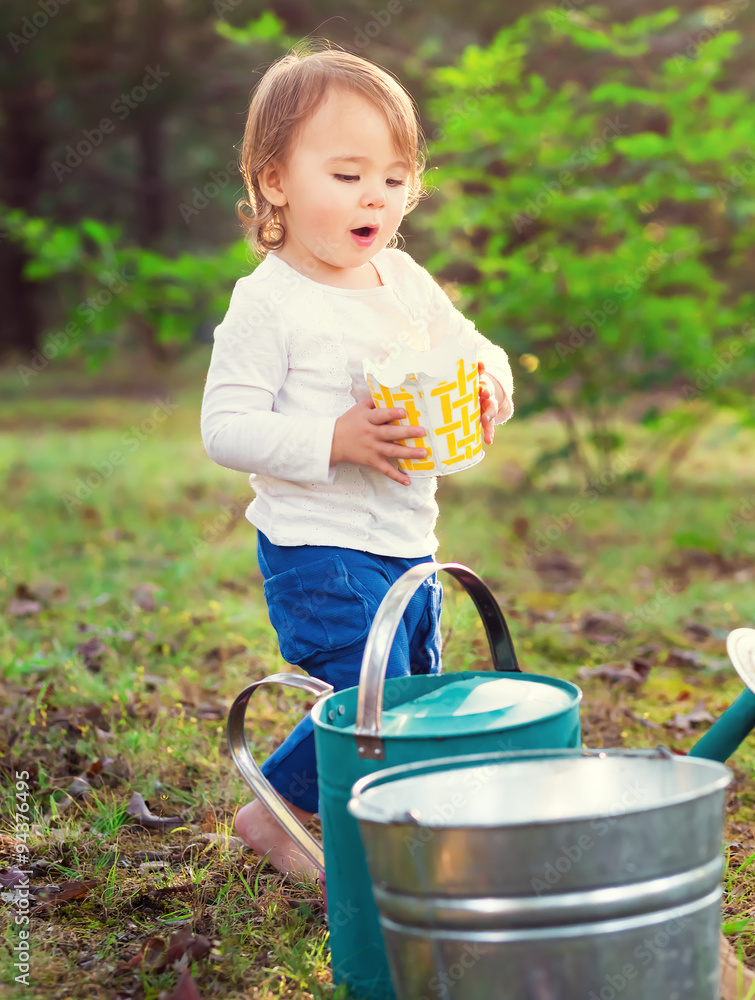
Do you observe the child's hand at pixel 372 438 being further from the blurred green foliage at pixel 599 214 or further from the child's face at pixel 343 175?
the blurred green foliage at pixel 599 214

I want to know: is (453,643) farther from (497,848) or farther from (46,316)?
(46,316)

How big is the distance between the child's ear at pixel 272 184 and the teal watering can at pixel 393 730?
0.81 metres

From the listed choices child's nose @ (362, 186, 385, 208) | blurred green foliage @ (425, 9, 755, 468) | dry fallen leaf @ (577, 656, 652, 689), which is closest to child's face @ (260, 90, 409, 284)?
child's nose @ (362, 186, 385, 208)

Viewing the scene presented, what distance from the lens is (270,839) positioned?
6.77 feet

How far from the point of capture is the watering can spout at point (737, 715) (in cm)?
164

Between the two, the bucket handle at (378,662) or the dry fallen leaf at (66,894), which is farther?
the dry fallen leaf at (66,894)

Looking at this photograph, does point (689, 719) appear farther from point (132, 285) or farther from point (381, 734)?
point (132, 285)

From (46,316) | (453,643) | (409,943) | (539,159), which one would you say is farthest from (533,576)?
(46,316)

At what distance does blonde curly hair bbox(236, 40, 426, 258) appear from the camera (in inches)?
76.3

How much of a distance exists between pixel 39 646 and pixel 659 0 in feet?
24.3

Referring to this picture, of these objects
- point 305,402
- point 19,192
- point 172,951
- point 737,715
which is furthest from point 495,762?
point 19,192

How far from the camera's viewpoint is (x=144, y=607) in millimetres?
3930

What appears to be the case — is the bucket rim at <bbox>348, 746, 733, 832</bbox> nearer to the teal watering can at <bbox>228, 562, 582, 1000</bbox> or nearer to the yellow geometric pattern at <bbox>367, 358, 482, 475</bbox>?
the teal watering can at <bbox>228, 562, 582, 1000</bbox>

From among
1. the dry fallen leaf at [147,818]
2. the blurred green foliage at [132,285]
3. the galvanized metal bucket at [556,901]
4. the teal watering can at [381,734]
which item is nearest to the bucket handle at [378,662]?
the teal watering can at [381,734]
